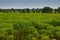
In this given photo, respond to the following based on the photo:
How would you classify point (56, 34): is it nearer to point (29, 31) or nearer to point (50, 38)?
point (50, 38)

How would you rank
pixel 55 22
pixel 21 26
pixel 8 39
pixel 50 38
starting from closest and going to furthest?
pixel 8 39 < pixel 50 38 < pixel 21 26 < pixel 55 22

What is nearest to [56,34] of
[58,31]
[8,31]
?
[58,31]

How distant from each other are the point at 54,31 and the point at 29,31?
6.43 ft

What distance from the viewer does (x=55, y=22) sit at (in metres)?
27.5

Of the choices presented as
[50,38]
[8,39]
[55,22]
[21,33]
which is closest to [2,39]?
[8,39]

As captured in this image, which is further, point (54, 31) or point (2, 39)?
point (54, 31)

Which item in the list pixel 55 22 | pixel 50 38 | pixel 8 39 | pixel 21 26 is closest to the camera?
pixel 8 39

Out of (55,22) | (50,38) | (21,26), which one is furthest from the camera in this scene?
(55,22)

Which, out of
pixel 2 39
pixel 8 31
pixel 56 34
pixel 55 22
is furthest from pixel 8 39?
pixel 55 22

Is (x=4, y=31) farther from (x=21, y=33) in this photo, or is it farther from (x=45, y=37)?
(x=45, y=37)

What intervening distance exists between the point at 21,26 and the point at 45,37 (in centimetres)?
331

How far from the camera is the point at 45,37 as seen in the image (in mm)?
18641

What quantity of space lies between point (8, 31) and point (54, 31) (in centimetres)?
349

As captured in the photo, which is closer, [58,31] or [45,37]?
[45,37]
